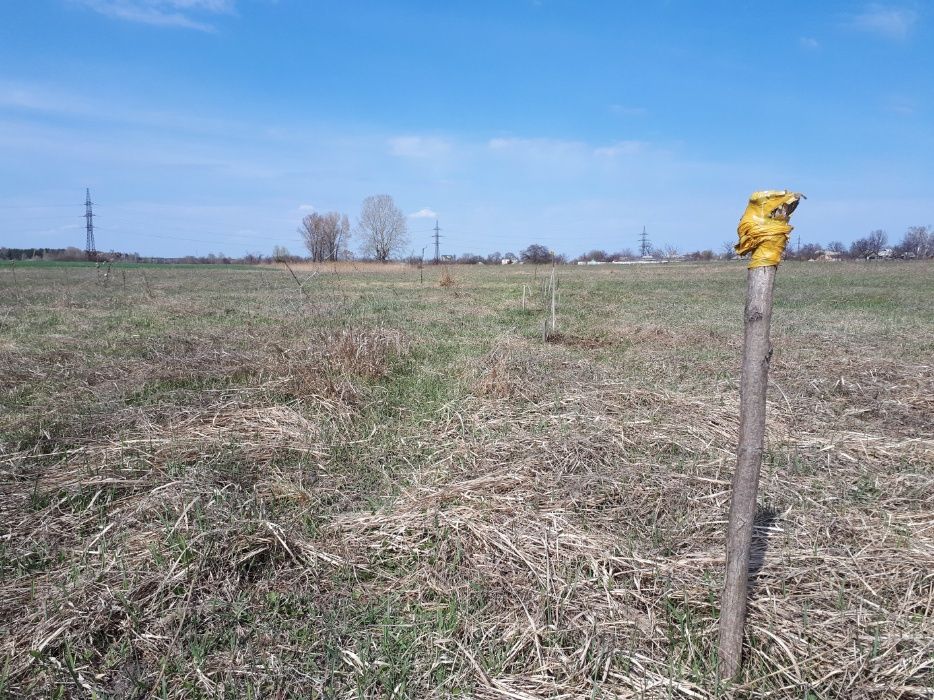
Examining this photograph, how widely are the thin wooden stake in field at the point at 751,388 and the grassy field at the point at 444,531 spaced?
24 centimetres

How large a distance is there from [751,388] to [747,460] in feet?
0.91

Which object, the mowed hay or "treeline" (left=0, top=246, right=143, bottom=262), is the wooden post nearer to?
the mowed hay

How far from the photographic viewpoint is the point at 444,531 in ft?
10.4

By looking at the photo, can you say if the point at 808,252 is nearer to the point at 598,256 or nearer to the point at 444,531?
the point at 598,256

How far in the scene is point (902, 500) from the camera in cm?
359

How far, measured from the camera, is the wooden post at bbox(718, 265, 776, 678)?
77.7 inches

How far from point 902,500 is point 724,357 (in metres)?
4.87

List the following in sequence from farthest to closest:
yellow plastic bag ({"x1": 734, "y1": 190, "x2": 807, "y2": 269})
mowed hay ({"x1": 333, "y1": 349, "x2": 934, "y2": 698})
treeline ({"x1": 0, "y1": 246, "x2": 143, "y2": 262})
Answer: treeline ({"x1": 0, "y1": 246, "x2": 143, "y2": 262}) → mowed hay ({"x1": 333, "y1": 349, "x2": 934, "y2": 698}) → yellow plastic bag ({"x1": 734, "y1": 190, "x2": 807, "y2": 269})

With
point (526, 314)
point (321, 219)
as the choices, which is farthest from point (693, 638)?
point (321, 219)

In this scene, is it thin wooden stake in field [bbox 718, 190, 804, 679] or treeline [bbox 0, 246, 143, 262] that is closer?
thin wooden stake in field [bbox 718, 190, 804, 679]

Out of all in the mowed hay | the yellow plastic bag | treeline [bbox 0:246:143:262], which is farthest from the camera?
treeline [bbox 0:246:143:262]

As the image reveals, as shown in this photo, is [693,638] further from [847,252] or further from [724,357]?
[847,252]

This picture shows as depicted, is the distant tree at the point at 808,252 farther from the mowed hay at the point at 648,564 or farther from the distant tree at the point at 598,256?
the mowed hay at the point at 648,564

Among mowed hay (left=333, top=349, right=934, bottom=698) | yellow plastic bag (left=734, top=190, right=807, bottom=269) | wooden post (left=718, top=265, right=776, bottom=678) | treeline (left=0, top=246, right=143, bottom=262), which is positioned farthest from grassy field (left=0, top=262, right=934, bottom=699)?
treeline (left=0, top=246, right=143, bottom=262)
